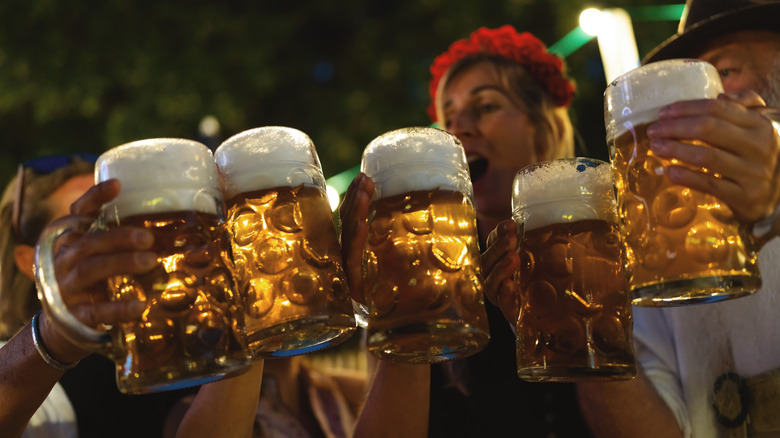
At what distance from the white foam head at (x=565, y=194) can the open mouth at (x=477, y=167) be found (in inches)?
33.4

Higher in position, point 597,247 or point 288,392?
point 597,247

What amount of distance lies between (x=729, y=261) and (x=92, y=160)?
79.3 inches

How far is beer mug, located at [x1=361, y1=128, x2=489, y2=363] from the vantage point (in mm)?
1231

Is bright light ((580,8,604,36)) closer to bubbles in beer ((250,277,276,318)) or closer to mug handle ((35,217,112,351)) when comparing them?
bubbles in beer ((250,277,276,318))

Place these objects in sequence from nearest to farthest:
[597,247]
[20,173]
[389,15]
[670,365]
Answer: [597,247], [670,365], [20,173], [389,15]

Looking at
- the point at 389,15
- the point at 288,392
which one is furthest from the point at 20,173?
the point at 389,15

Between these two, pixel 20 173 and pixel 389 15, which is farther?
pixel 389 15

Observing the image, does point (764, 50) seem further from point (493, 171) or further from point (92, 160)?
point (92, 160)

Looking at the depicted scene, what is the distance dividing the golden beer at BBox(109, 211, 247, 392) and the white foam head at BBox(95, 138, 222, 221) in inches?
0.8

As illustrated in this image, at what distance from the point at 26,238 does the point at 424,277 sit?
1650mm

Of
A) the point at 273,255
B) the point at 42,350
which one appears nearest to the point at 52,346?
the point at 42,350

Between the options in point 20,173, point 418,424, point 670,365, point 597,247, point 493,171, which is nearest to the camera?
Answer: point 597,247

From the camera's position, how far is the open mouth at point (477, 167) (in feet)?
7.55

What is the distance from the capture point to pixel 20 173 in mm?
2479
